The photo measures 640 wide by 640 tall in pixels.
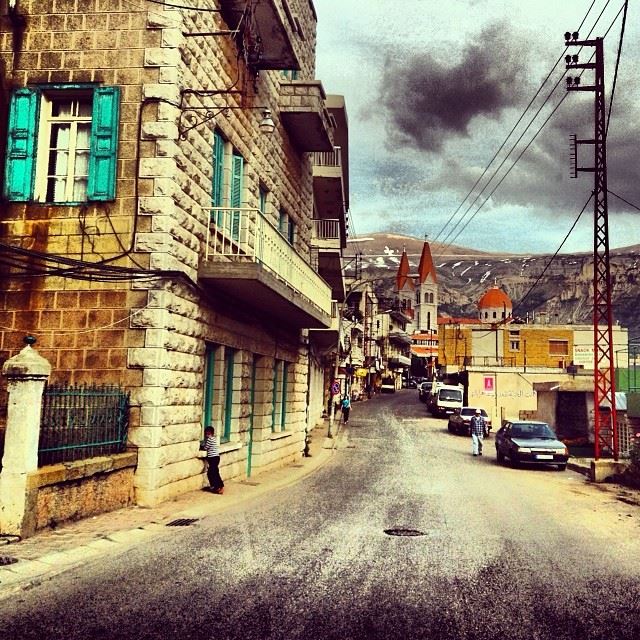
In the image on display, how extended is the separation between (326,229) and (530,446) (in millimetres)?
13172

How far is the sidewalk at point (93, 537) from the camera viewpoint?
6523mm

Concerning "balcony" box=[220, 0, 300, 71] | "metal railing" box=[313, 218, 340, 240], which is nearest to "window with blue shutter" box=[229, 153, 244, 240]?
"balcony" box=[220, 0, 300, 71]

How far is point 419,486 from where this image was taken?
15.1 m

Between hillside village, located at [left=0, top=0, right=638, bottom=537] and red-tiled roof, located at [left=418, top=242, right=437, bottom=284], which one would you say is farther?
red-tiled roof, located at [left=418, top=242, right=437, bottom=284]

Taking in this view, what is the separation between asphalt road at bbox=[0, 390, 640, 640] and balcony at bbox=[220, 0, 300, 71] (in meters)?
9.26

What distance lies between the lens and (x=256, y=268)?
1200 centimetres

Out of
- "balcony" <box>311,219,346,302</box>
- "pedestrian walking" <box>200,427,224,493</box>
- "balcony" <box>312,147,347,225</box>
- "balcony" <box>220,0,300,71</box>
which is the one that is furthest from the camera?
"balcony" <box>311,219,346,302</box>

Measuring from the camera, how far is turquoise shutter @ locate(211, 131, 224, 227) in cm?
1335

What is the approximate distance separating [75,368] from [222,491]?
3683 mm

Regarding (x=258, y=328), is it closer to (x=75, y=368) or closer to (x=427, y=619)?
(x=75, y=368)

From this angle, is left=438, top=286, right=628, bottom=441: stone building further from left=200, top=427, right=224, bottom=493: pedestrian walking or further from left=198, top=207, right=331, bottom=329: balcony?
left=200, top=427, right=224, bottom=493: pedestrian walking

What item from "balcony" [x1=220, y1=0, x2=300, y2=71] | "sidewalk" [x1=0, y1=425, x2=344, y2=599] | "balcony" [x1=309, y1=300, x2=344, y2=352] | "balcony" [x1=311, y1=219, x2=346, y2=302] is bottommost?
"sidewalk" [x1=0, y1=425, x2=344, y2=599]

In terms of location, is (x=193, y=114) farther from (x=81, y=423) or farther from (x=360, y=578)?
(x=360, y=578)

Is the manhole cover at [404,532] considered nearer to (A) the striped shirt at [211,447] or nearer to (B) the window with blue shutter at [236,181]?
(A) the striped shirt at [211,447]
